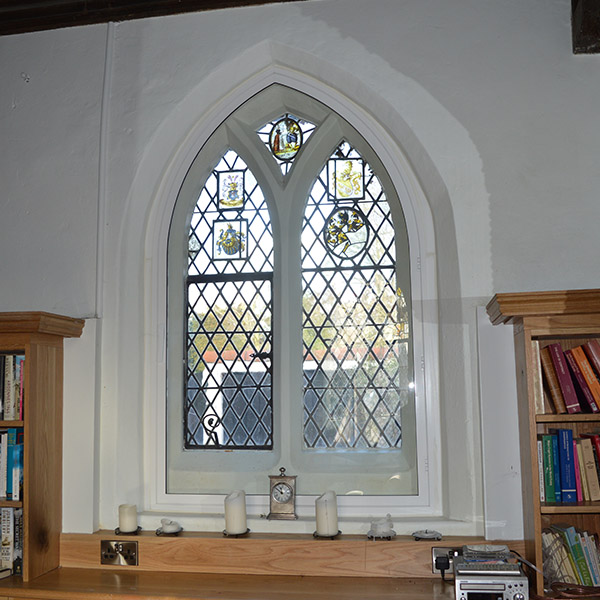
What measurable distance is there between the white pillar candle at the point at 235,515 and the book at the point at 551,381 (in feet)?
4.39

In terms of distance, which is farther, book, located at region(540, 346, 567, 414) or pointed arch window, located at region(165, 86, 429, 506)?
pointed arch window, located at region(165, 86, 429, 506)

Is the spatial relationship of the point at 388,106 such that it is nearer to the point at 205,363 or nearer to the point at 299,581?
the point at 205,363

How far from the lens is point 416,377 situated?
3.27m

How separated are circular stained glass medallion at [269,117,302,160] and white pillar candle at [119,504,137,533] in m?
1.77

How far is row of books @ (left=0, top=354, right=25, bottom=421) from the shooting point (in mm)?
3039

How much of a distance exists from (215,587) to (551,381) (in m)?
1.48

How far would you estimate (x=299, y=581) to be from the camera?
290 centimetres

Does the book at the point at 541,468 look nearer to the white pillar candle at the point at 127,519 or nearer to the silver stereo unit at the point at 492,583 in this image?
the silver stereo unit at the point at 492,583

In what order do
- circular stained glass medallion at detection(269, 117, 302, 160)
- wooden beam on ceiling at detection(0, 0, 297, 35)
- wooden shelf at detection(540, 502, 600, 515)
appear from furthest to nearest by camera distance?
circular stained glass medallion at detection(269, 117, 302, 160), wooden beam on ceiling at detection(0, 0, 297, 35), wooden shelf at detection(540, 502, 600, 515)

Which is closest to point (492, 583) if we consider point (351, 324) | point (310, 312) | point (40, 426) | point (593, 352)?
point (593, 352)

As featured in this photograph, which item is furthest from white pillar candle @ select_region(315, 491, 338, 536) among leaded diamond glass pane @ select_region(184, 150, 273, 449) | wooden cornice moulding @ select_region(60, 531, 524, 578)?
leaded diamond glass pane @ select_region(184, 150, 273, 449)

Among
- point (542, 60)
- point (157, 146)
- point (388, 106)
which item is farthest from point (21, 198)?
point (542, 60)

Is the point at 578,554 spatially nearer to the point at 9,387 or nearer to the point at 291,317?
the point at 291,317

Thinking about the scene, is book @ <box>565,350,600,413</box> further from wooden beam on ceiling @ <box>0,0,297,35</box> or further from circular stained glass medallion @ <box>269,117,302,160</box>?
wooden beam on ceiling @ <box>0,0,297,35</box>
